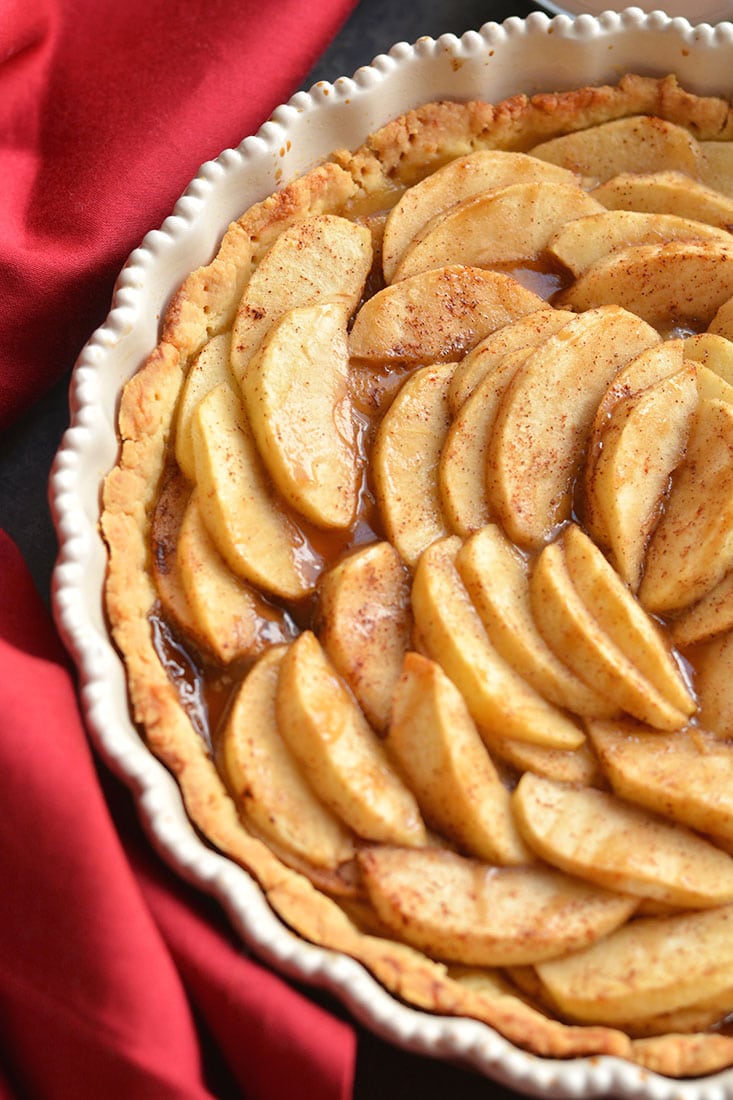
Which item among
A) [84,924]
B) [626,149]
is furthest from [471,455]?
[84,924]

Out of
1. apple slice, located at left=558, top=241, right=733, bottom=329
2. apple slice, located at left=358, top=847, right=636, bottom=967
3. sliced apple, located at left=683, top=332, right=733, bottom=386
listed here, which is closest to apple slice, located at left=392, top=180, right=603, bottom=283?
apple slice, located at left=558, top=241, right=733, bottom=329

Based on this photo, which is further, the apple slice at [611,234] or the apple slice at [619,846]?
the apple slice at [611,234]

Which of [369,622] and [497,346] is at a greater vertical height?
[497,346]

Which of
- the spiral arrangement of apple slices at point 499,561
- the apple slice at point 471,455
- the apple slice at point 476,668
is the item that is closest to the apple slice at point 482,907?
the spiral arrangement of apple slices at point 499,561

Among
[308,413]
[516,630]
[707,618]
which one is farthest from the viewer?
[308,413]

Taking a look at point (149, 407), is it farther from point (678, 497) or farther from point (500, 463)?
point (678, 497)

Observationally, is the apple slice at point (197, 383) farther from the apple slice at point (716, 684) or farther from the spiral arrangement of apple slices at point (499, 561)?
the apple slice at point (716, 684)

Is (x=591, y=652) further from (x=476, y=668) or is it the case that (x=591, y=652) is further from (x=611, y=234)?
(x=611, y=234)
